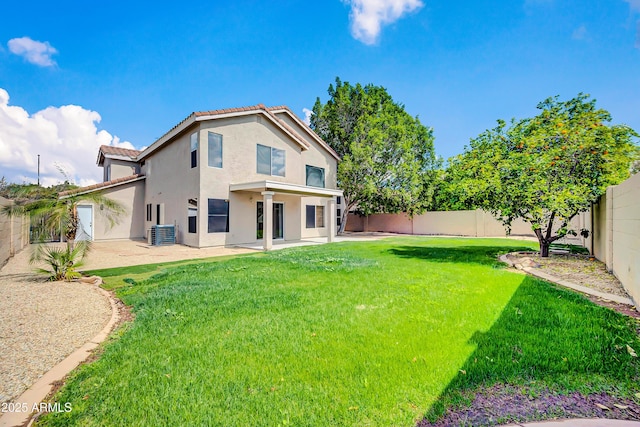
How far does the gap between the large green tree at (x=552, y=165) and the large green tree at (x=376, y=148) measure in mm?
11036

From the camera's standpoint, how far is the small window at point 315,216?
20891mm

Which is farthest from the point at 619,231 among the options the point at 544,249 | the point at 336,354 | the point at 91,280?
the point at 91,280

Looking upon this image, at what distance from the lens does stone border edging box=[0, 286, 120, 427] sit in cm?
254

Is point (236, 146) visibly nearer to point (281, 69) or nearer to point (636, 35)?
point (281, 69)

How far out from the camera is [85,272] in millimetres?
9117

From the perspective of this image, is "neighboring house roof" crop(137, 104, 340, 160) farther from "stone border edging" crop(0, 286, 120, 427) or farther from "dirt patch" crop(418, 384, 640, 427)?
"dirt patch" crop(418, 384, 640, 427)

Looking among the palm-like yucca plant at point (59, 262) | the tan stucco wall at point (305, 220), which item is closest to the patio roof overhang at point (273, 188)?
the tan stucco wall at point (305, 220)

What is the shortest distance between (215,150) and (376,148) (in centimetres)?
1181

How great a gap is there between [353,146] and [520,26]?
469 inches

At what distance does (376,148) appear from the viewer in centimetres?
2216

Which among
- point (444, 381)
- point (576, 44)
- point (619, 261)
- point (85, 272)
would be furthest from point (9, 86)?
point (576, 44)

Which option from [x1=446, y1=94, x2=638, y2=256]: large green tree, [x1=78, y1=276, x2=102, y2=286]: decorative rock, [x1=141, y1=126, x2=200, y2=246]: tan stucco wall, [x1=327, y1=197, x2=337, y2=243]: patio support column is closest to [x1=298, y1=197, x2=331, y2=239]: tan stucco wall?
[x1=327, y1=197, x2=337, y2=243]: patio support column

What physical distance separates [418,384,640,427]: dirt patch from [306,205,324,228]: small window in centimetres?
1822

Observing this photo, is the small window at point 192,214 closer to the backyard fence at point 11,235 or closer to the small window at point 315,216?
the backyard fence at point 11,235
